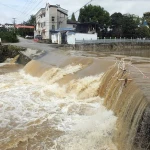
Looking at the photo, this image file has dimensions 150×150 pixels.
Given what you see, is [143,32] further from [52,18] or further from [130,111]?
[130,111]

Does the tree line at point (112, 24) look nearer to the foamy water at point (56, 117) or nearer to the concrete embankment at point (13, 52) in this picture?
the concrete embankment at point (13, 52)

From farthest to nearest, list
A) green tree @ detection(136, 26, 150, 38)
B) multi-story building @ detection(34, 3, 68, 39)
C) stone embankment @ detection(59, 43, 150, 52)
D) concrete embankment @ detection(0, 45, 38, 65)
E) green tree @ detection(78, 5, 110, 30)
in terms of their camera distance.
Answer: green tree @ detection(136, 26, 150, 38) → green tree @ detection(78, 5, 110, 30) → multi-story building @ detection(34, 3, 68, 39) → stone embankment @ detection(59, 43, 150, 52) → concrete embankment @ detection(0, 45, 38, 65)

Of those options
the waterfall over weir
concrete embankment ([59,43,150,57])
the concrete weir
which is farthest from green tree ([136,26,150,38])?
the waterfall over weir

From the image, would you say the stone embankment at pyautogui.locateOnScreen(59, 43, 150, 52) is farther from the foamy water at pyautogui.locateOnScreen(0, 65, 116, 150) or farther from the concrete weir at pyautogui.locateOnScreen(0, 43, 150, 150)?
the foamy water at pyautogui.locateOnScreen(0, 65, 116, 150)

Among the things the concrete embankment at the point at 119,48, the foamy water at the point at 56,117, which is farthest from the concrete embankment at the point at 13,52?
the foamy water at the point at 56,117

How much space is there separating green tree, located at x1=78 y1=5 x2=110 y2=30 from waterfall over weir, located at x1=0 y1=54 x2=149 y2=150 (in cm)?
3592

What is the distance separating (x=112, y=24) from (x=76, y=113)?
43.6 m

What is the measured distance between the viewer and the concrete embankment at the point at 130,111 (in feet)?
19.3

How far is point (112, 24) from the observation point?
51156 mm

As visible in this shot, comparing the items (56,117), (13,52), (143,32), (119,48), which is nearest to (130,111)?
(56,117)

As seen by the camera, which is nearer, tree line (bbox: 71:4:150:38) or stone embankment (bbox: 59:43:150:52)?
stone embankment (bbox: 59:43:150:52)

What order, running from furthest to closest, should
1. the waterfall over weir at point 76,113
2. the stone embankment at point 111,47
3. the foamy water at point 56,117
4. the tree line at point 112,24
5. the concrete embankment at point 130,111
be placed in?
the tree line at point 112,24, the stone embankment at point 111,47, the foamy water at point 56,117, the waterfall over weir at point 76,113, the concrete embankment at point 130,111

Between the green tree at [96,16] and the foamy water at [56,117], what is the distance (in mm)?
→ 36496

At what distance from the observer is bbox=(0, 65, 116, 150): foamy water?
24.6 ft
